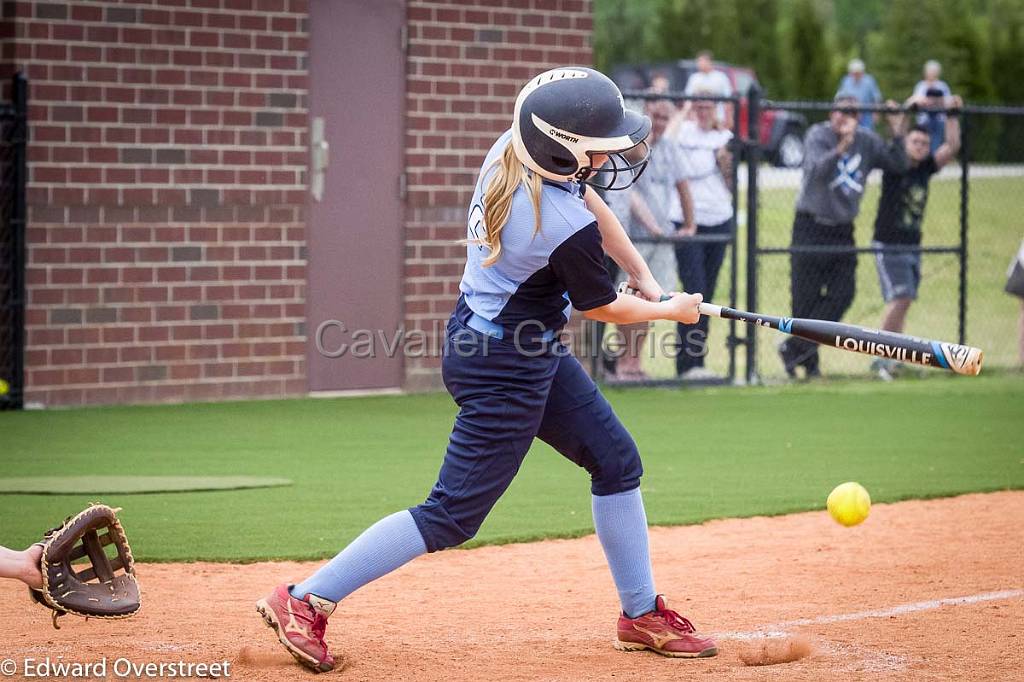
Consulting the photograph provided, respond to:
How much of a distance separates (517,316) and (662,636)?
1308 mm

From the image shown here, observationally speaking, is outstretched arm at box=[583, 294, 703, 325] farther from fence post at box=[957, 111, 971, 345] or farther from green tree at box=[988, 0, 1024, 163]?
green tree at box=[988, 0, 1024, 163]

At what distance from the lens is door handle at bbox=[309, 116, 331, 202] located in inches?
531

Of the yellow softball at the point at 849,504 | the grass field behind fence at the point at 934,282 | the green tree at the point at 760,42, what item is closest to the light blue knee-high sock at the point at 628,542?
the yellow softball at the point at 849,504

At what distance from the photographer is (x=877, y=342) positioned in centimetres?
587

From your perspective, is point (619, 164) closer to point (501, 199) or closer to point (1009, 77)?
point (501, 199)

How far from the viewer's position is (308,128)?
530 inches

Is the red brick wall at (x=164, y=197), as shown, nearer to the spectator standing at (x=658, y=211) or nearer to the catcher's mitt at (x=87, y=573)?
the spectator standing at (x=658, y=211)

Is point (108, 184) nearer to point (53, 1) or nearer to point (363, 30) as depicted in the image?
point (53, 1)

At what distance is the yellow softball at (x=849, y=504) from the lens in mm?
7477

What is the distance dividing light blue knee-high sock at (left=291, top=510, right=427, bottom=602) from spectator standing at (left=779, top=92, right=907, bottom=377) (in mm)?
9869

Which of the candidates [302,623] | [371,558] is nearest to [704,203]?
[371,558]

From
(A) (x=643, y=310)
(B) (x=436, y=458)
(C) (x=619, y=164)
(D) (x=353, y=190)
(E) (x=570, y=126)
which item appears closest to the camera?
(E) (x=570, y=126)

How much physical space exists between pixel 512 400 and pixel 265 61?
8.41 metres

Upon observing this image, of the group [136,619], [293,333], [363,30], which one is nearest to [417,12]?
[363,30]
